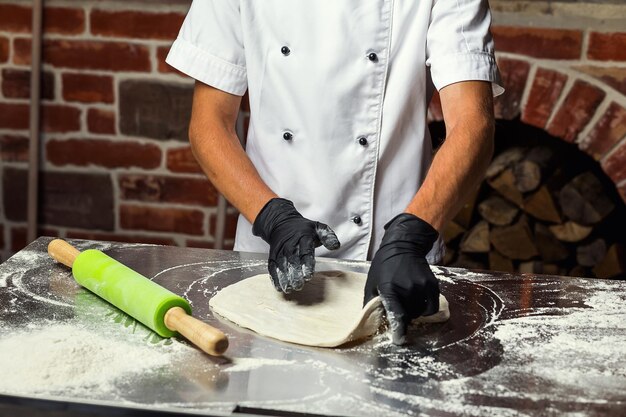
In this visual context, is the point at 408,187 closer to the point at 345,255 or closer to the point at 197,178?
the point at 345,255

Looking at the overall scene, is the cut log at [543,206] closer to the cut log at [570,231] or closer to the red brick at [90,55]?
the cut log at [570,231]

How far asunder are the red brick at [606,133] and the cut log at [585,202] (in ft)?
0.47

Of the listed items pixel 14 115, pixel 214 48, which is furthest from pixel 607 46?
pixel 14 115

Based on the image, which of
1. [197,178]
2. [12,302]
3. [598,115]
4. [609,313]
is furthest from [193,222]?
[609,313]

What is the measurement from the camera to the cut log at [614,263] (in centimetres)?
259

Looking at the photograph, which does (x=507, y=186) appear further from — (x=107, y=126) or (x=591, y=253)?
(x=107, y=126)

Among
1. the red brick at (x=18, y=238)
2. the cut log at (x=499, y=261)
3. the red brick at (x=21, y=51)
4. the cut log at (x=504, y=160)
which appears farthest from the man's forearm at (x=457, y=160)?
the red brick at (x=18, y=238)

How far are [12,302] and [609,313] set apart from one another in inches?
36.7

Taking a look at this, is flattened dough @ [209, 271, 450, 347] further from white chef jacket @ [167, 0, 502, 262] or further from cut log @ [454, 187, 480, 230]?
cut log @ [454, 187, 480, 230]

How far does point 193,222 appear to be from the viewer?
2785 millimetres

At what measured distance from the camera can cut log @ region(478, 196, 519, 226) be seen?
2637mm

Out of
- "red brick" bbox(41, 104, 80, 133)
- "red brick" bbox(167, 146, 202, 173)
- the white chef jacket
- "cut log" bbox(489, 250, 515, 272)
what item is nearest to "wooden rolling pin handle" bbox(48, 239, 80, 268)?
the white chef jacket

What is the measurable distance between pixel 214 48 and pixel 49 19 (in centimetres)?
115

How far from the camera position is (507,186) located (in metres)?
2.62
